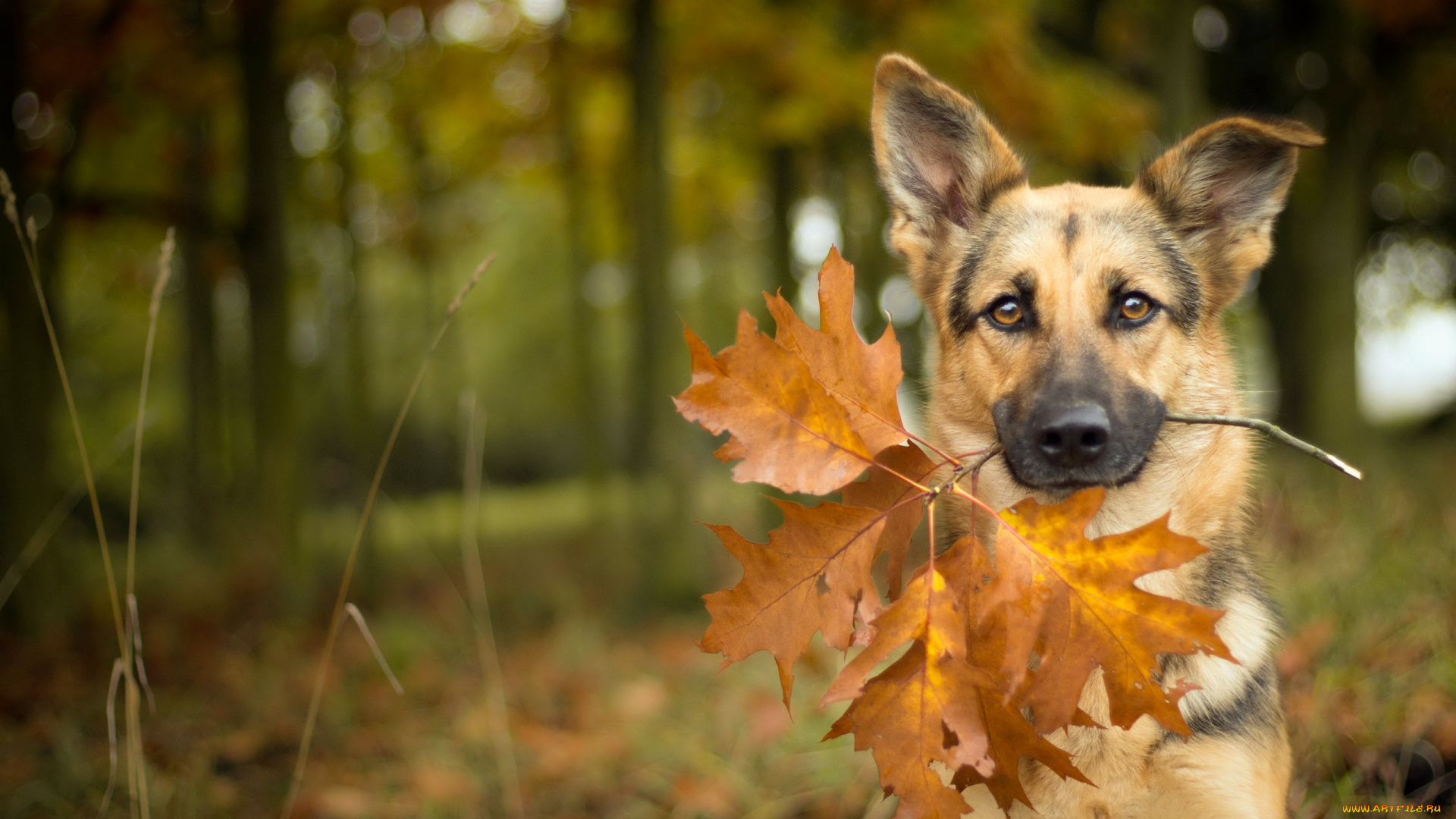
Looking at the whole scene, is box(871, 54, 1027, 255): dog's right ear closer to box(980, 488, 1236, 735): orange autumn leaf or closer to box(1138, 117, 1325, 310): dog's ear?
box(1138, 117, 1325, 310): dog's ear

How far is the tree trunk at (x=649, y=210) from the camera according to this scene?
8578mm

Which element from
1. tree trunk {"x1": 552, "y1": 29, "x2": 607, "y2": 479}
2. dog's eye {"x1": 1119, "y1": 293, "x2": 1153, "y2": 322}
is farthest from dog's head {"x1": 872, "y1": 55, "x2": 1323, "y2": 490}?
tree trunk {"x1": 552, "y1": 29, "x2": 607, "y2": 479}

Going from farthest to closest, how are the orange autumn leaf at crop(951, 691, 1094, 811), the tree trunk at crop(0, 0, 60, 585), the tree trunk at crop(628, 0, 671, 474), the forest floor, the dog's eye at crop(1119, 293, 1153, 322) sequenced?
the tree trunk at crop(628, 0, 671, 474) → the tree trunk at crop(0, 0, 60, 585) → the forest floor → the dog's eye at crop(1119, 293, 1153, 322) → the orange autumn leaf at crop(951, 691, 1094, 811)

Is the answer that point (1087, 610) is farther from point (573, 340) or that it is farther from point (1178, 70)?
point (573, 340)

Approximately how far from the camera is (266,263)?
8.14m

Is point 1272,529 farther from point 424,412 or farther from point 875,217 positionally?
point 424,412

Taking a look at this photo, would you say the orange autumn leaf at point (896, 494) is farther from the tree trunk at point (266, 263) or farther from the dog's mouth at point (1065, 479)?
the tree trunk at point (266, 263)

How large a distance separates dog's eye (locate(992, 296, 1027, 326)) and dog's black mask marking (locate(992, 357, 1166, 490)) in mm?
318

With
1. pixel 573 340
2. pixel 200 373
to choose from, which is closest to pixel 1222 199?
pixel 573 340

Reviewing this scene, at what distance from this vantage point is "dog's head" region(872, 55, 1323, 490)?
7.98 feet

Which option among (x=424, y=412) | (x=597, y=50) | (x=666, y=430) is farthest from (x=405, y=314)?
(x=666, y=430)

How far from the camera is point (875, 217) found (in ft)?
44.9

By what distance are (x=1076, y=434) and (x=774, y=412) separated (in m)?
0.96

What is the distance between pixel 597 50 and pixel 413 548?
29.6ft
